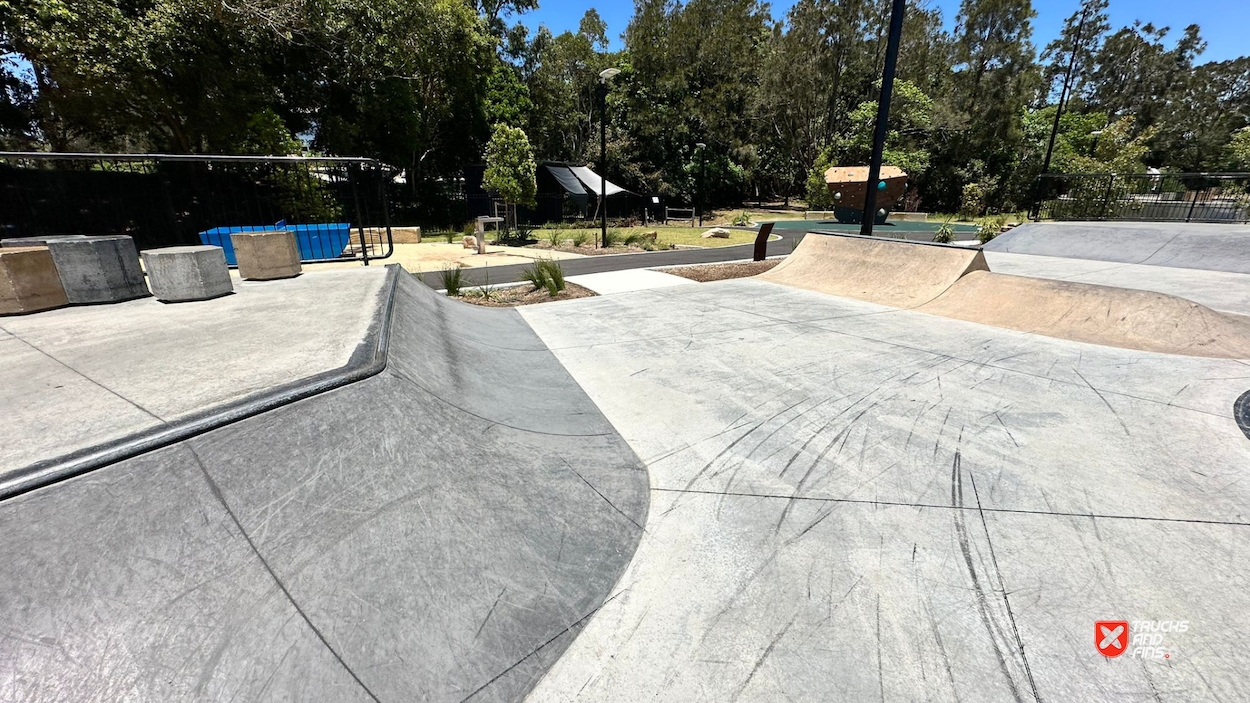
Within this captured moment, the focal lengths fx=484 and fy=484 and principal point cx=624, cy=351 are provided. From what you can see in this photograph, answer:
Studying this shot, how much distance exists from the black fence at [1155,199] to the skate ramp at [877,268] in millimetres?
13328

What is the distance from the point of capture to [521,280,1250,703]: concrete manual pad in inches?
79.4

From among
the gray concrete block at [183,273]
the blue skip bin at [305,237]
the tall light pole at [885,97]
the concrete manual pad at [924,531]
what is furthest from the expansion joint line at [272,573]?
the blue skip bin at [305,237]

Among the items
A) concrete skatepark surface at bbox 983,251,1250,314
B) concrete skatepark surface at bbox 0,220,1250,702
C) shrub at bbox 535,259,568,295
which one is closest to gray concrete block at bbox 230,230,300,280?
concrete skatepark surface at bbox 0,220,1250,702

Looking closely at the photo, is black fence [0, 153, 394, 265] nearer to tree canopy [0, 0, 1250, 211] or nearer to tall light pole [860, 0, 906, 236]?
tree canopy [0, 0, 1250, 211]

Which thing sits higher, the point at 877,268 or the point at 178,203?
the point at 178,203

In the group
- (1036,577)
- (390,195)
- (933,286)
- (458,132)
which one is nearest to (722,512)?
(1036,577)

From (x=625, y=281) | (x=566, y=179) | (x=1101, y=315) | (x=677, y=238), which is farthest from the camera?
(x=566, y=179)

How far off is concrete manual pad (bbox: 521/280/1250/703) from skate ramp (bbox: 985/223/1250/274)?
8686 millimetres

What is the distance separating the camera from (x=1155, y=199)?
17.9 metres

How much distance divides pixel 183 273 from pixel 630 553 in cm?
586

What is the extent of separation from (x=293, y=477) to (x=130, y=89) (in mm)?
21976

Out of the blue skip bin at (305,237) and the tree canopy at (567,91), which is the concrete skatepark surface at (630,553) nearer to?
the blue skip bin at (305,237)
